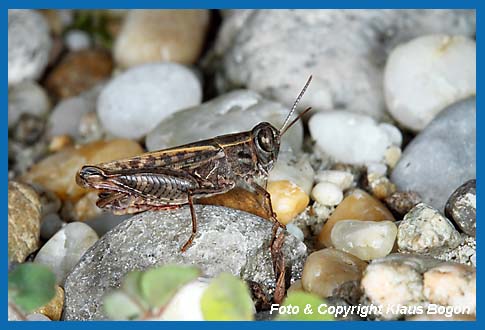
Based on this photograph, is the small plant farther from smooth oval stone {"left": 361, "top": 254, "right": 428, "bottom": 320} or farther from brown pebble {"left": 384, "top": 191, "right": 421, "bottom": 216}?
brown pebble {"left": 384, "top": 191, "right": 421, "bottom": 216}

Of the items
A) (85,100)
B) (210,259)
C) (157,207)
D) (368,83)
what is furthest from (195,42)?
(210,259)

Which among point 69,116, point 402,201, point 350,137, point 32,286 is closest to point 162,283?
point 32,286

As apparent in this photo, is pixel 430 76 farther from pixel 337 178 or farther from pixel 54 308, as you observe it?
pixel 54 308

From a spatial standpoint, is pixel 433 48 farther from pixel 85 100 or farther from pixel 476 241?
pixel 85 100

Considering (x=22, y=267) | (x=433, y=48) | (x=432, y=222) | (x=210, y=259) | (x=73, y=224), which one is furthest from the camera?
(x=433, y=48)

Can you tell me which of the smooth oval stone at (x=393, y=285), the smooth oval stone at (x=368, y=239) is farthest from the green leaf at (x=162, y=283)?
the smooth oval stone at (x=368, y=239)

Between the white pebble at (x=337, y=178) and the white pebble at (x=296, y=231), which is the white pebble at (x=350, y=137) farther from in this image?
the white pebble at (x=296, y=231)

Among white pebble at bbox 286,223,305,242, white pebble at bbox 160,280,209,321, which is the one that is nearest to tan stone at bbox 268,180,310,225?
white pebble at bbox 286,223,305,242
